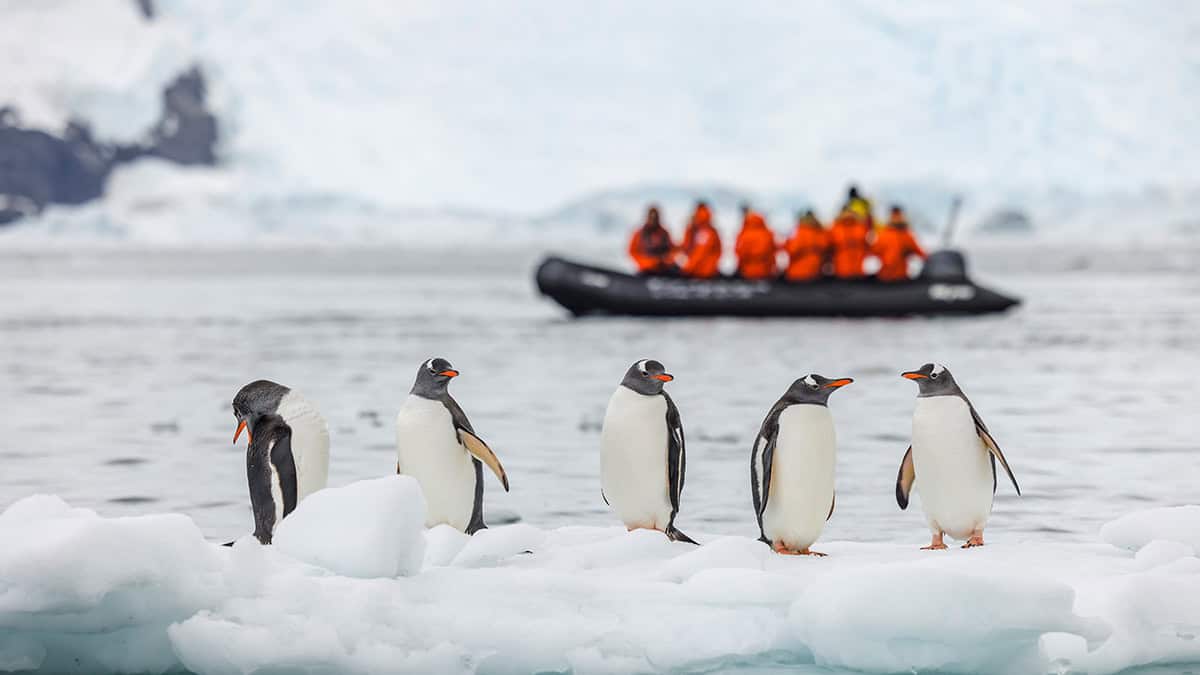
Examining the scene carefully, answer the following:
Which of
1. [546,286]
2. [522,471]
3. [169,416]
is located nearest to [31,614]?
[522,471]

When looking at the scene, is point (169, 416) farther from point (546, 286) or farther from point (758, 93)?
point (758, 93)

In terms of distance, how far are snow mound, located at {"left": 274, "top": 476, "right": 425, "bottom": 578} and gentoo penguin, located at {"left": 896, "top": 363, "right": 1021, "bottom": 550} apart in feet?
4.86

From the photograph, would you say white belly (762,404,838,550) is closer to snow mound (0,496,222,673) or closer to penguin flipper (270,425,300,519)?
penguin flipper (270,425,300,519)

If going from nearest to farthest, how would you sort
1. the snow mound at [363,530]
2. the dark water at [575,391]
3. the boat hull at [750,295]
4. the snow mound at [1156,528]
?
the snow mound at [363,530], the snow mound at [1156,528], the dark water at [575,391], the boat hull at [750,295]

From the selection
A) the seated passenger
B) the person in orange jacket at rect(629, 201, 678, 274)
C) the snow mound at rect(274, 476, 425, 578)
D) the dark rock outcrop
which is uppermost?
the dark rock outcrop

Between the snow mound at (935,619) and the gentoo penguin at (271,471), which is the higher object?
the gentoo penguin at (271,471)

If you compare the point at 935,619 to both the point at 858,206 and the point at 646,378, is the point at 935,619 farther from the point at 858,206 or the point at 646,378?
the point at 858,206

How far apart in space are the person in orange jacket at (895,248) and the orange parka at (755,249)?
0.95 m

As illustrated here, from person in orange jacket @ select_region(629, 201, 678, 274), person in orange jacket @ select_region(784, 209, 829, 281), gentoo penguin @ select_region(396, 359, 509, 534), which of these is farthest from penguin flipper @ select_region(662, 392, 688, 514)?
person in orange jacket @ select_region(784, 209, 829, 281)

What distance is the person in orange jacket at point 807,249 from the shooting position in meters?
15.1

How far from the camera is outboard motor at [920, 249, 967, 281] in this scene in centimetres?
1545

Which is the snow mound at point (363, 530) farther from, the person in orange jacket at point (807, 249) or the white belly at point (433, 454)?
the person in orange jacket at point (807, 249)

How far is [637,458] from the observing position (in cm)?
462

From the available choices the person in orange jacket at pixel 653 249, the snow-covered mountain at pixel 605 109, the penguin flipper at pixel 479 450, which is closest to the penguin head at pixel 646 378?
the penguin flipper at pixel 479 450
